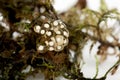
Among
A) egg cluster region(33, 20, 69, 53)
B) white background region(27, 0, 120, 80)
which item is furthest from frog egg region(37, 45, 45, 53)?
white background region(27, 0, 120, 80)

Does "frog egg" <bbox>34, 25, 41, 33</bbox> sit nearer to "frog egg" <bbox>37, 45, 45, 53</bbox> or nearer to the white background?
"frog egg" <bbox>37, 45, 45, 53</bbox>

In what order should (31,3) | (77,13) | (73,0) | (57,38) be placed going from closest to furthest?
1. (57,38)
2. (31,3)
3. (77,13)
4. (73,0)

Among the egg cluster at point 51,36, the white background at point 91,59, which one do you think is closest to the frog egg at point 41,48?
the egg cluster at point 51,36

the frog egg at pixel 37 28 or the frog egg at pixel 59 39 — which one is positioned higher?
the frog egg at pixel 37 28

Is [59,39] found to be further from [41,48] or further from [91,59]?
[91,59]

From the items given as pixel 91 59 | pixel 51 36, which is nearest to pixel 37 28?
pixel 51 36

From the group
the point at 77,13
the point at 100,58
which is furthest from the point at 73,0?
the point at 100,58

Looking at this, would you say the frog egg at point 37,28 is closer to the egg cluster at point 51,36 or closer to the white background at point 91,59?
the egg cluster at point 51,36

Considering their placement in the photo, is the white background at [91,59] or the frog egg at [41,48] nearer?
the frog egg at [41,48]

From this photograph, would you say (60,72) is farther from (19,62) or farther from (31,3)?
(31,3)
